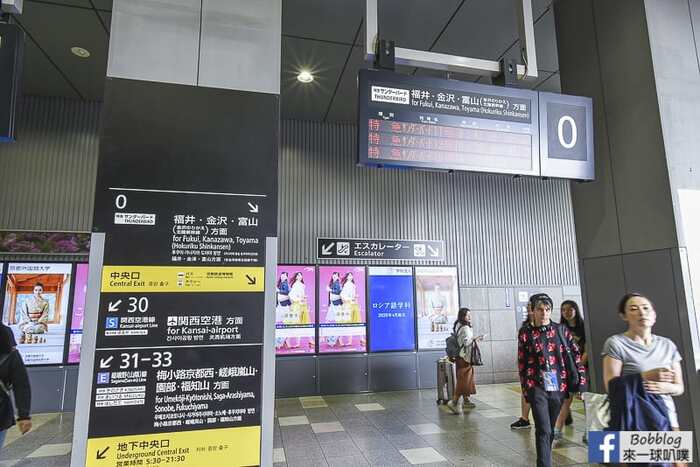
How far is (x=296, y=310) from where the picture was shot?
274 inches

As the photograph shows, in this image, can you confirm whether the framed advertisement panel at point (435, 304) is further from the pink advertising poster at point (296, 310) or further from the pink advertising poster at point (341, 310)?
the pink advertising poster at point (296, 310)

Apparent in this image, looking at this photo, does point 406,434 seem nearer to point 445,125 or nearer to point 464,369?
point 464,369

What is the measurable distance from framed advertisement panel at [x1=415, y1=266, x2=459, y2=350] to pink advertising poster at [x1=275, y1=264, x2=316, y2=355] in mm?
1946

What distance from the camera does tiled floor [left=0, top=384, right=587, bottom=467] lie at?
159 inches

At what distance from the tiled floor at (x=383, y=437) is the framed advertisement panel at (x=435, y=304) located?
128 centimetres

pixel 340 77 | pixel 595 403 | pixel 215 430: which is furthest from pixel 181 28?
pixel 340 77

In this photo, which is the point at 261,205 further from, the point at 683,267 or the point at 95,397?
the point at 683,267

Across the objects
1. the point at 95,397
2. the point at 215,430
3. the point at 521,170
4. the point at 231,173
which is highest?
the point at 521,170

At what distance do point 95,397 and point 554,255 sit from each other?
339 inches

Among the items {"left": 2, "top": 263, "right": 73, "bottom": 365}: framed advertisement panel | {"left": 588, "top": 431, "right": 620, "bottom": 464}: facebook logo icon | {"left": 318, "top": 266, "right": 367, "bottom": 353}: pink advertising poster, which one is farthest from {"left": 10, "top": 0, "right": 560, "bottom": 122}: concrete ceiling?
{"left": 588, "top": 431, "right": 620, "bottom": 464}: facebook logo icon

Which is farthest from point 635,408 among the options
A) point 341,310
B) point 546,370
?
point 341,310

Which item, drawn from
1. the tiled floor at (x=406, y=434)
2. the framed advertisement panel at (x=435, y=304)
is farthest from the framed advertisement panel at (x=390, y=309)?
the tiled floor at (x=406, y=434)

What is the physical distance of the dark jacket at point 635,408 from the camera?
207 cm

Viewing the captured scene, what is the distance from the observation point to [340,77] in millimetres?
5812
